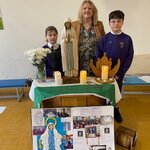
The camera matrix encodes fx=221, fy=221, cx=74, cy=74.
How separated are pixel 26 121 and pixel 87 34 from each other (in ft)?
4.22

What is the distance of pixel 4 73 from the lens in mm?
3721

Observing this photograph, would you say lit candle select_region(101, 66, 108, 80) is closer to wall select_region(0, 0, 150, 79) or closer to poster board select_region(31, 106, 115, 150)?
poster board select_region(31, 106, 115, 150)

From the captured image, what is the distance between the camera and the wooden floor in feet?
7.21

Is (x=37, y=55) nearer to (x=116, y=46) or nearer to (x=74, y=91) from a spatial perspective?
(x=74, y=91)

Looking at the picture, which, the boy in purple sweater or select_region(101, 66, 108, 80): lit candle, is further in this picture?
the boy in purple sweater

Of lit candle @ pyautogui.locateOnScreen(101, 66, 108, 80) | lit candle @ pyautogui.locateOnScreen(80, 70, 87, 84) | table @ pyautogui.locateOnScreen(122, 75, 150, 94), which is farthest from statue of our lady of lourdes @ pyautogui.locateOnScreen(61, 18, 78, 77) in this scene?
table @ pyautogui.locateOnScreen(122, 75, 150, 94)

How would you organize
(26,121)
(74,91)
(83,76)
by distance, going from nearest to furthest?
1. (74,91)
2. (83,76)
3. (26,121)

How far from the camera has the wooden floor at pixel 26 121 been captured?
2.20 metres

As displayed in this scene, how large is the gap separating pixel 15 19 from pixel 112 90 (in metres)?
2.37

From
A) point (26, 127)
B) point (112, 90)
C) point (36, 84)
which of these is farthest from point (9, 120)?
point (112, 90)

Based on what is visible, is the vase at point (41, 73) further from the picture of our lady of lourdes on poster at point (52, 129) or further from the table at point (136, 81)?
the table at point (136, 81)

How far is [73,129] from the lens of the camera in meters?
1.74

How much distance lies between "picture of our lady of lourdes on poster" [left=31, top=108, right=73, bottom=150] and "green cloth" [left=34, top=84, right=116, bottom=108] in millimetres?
105

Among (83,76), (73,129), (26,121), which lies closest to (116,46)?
(83,76)
